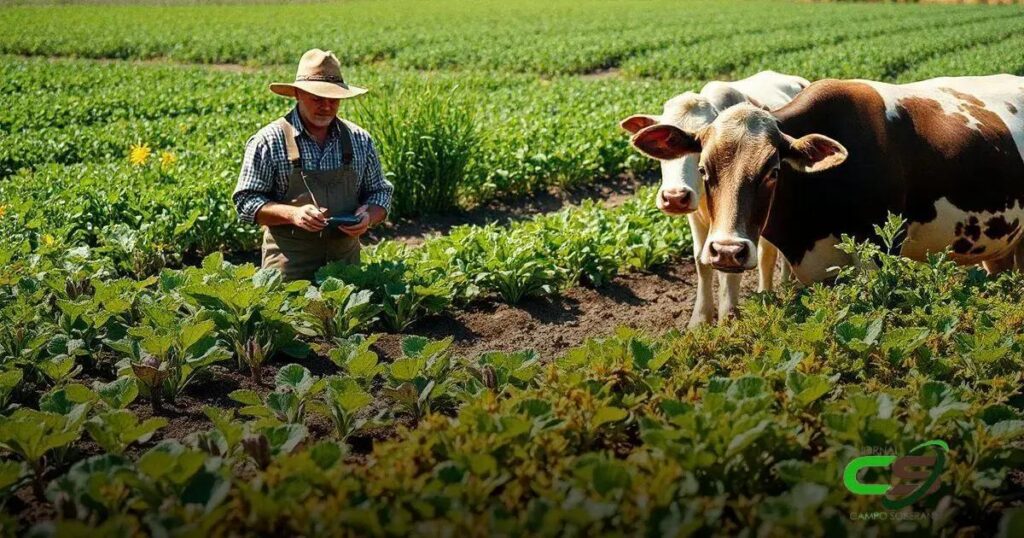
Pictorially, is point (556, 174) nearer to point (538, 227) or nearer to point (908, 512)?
point (538, 227)

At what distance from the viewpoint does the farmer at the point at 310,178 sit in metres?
5.83

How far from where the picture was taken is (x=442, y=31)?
1342 inches

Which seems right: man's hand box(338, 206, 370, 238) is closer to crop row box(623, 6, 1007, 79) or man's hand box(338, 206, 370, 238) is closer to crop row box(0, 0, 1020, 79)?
crop row box(0, 0, 1020, 79)

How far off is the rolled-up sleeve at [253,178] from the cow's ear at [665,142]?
2144 millimetres

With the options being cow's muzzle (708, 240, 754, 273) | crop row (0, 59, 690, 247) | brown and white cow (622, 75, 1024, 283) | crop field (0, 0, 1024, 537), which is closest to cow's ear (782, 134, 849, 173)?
brown and white cow (622, 75, 1024, 283)

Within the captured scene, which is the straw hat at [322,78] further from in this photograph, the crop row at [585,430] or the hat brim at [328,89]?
the crop row at [585,430]

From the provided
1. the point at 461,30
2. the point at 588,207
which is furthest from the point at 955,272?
the point at 461,30

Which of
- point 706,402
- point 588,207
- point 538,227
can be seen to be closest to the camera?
point 706,402

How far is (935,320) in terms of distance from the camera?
177 inches

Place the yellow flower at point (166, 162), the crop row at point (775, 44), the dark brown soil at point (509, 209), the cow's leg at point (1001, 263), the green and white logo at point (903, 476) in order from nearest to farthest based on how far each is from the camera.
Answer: the green and white logo at point (903, 476)
the cow's leg at point (1001, 263)
the dark brown soil at point (509, 209)
the yellow flower at point (166, 162)
the crop row at point (775, 44)

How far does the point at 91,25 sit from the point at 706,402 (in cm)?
3532

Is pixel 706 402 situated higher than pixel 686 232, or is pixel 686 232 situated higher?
pixel 706 402

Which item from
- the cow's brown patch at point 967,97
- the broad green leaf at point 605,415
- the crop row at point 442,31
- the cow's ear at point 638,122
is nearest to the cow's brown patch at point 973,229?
the cow's brown patch at point 967,97

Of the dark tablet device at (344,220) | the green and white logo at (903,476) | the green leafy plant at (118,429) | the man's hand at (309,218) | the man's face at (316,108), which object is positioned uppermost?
the man's face at (316,108)
